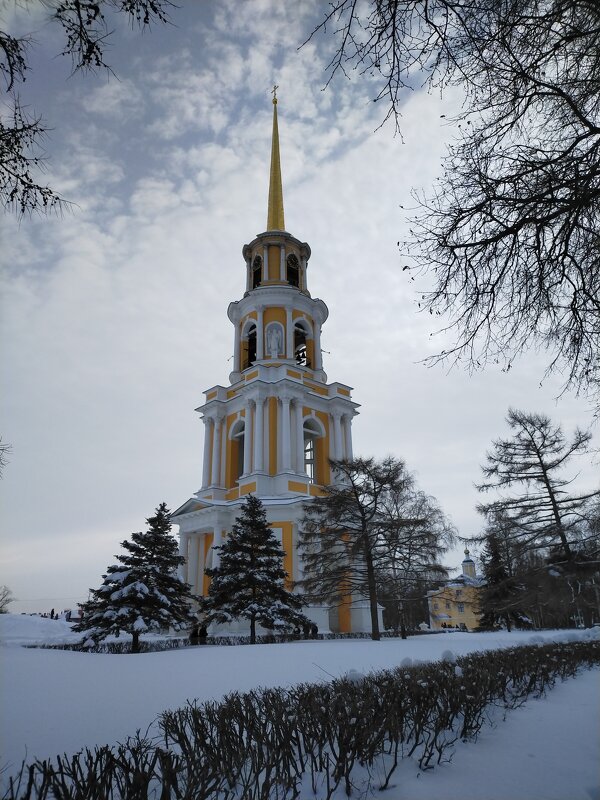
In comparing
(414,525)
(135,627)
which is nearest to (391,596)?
(414,525)

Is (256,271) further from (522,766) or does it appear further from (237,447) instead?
(522,766)

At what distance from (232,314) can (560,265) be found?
31.0 m

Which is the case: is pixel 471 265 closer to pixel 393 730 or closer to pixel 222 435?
pixel 393 730

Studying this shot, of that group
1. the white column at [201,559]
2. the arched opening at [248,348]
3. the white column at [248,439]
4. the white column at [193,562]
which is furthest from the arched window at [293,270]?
the white column at [193,562]

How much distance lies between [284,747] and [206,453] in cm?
2876

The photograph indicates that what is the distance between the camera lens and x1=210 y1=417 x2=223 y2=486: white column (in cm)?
2972

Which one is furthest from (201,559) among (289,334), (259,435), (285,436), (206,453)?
(289,334)

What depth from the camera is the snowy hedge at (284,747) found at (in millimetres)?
2371

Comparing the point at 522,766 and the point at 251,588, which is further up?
the point at 251,588

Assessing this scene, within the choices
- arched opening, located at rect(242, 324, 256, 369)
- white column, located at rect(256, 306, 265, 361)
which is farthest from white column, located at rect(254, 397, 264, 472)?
arched opening, located at rect(242, 324, 256, 369)

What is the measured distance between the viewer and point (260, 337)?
32.1 metres

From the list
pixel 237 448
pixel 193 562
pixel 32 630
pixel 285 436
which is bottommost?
pixel 32 630

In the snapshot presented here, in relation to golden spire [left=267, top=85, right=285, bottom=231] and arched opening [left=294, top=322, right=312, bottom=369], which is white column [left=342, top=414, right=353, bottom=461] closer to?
arched opening [left=294, top=322, right=312, bottom=369]

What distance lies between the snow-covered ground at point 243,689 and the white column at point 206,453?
20.9 meters
